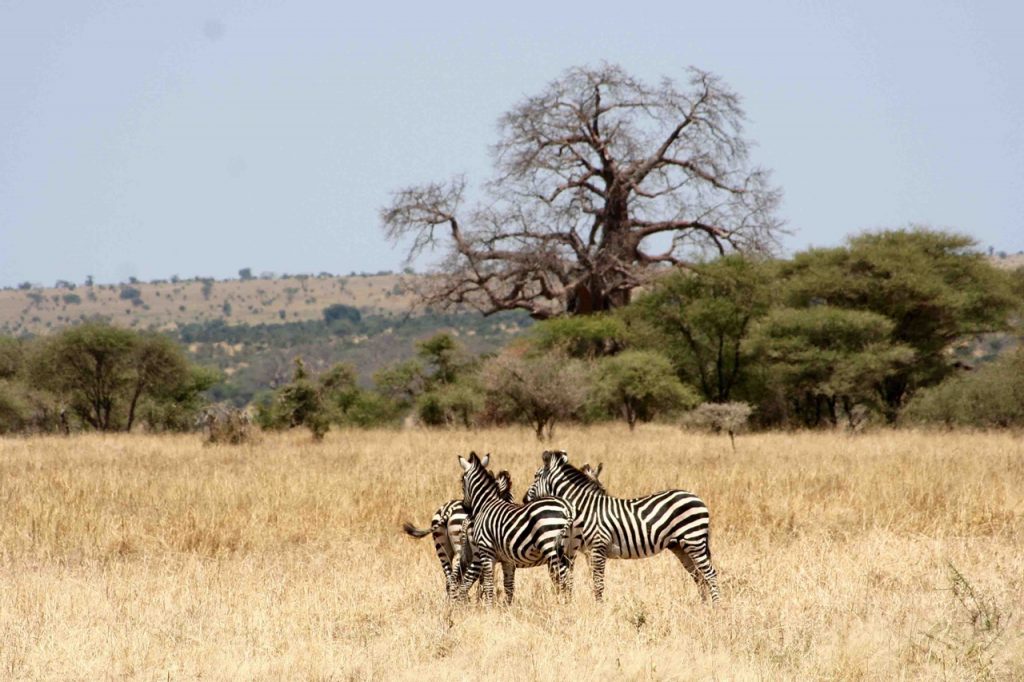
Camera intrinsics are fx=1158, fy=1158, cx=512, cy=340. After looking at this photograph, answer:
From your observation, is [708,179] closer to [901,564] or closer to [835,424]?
[835,424]

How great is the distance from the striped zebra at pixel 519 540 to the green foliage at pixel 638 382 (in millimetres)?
21564

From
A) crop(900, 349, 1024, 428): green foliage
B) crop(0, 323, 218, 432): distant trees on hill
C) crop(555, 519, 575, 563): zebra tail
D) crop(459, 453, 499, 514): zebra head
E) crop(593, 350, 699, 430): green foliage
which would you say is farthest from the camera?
crop(0, 323, 218, 432): distant trees on hill

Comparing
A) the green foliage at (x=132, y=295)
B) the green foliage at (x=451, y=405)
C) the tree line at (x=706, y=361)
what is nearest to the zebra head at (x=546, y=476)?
the tree line at (x=706, y=361)

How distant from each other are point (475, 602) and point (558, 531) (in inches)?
37.5

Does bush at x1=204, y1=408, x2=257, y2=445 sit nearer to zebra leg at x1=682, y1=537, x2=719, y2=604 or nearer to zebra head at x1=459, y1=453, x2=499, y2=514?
zebra head at x1=459, y1=453, x2=499, y2=514

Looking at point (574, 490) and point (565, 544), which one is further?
point (574, 490)

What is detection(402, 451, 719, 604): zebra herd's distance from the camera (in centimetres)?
799

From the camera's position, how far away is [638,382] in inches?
1223

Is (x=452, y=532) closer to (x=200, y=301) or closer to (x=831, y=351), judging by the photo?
(x=831, y=351)

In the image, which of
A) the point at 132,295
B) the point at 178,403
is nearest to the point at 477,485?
the point at 178,403

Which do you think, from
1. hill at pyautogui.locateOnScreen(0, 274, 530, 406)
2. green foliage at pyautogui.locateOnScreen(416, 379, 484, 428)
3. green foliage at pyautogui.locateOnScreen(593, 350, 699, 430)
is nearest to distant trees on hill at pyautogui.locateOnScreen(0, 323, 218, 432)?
green foliage at pyautogui.locateOnScreen(416, 379, 484, 428)

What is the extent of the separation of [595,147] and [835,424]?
574 inches

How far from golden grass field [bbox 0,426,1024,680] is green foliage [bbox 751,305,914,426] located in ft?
37.1

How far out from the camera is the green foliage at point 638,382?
102 feet
